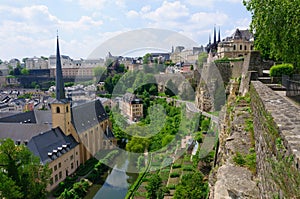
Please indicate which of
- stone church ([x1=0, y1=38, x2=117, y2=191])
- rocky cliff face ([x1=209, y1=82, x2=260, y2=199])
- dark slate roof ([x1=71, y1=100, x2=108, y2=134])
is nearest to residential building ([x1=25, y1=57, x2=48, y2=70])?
stone church ([x1=0, y1=38, x2=117, y2=191])

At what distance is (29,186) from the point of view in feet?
37.4

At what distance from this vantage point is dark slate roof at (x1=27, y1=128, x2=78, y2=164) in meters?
17.9

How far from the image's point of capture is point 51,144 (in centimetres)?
1933

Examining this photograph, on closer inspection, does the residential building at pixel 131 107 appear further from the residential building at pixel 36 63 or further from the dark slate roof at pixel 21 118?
the residential building at pixel 36 63

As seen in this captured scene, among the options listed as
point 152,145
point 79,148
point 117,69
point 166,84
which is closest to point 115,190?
point 152,145

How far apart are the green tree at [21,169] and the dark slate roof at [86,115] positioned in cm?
1045

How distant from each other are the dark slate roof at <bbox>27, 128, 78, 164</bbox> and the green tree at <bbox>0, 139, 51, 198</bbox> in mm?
5768

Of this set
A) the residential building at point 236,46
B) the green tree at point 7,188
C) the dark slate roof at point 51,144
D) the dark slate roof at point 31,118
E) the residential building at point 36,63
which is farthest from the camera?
the residential building at point 36,63

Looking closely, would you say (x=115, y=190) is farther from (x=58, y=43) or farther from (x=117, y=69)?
(x=117, y=69)

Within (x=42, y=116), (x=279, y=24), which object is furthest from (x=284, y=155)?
(x=42, y=116)

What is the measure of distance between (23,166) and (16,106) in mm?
38072

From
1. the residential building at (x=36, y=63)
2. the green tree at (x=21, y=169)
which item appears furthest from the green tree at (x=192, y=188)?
the residential building at (x=36, y=63)

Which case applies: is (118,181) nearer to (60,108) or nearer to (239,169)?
(60,108)

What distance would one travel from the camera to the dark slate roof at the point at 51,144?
1788cm
